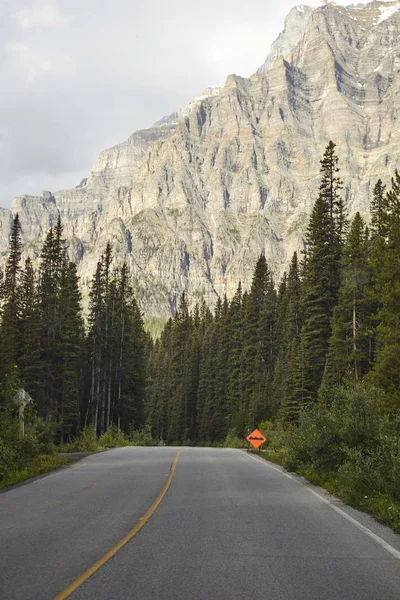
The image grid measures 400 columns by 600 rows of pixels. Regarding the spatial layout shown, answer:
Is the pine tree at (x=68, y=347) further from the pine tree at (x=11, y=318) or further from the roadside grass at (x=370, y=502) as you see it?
the roadside grass at (x=370, y=502)

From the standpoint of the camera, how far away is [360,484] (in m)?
12.5

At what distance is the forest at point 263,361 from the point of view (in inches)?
685

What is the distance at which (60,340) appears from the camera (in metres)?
51.6

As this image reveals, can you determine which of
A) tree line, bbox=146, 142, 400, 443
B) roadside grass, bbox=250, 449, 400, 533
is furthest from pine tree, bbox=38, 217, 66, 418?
A: roadside grass, bbox=250, 449, 400, 533

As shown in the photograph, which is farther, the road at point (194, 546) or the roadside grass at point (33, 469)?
the roadside grass at point (33, 469)

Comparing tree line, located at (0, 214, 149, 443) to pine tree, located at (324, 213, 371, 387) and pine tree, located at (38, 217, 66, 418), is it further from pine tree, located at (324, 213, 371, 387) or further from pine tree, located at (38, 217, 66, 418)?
pine tree, located at (324, 213, 371, 387)

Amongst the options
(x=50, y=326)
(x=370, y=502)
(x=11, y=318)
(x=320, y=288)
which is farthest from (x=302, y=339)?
(x=370, y=502)

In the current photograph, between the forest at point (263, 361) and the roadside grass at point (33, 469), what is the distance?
426 mm

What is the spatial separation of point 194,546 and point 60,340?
45311mm

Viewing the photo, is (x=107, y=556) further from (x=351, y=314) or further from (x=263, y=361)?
(x=263, y=361)

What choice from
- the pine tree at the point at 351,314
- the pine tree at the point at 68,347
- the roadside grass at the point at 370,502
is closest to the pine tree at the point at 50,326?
the pine tree at the point at 68,347

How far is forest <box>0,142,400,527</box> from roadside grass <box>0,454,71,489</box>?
0.43m

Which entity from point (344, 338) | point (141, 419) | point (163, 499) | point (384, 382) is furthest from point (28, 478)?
point (141, 419)

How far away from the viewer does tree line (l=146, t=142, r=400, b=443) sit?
110ft
